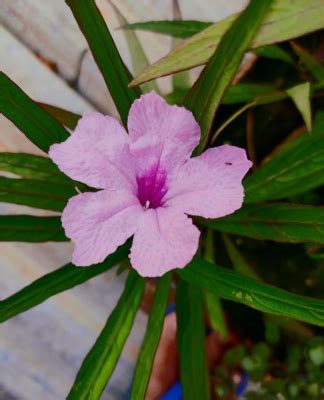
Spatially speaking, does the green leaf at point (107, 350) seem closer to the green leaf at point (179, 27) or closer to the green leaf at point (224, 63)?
the green leaf at point (224, 63)

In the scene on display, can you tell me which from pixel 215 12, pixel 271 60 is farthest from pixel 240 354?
pixel 215 12

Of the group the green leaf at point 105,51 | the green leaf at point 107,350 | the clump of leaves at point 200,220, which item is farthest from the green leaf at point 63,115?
the green leaf at point 107,350

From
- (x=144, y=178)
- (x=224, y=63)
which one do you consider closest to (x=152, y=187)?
(x=144, y=178)

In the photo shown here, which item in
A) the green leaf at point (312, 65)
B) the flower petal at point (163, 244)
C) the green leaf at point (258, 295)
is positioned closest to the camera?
the flower petal at point (163, 244)

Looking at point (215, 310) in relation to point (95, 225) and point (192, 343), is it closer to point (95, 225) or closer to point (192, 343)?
point (192, 343)

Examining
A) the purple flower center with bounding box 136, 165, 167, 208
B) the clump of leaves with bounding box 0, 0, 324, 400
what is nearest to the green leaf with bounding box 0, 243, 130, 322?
the clump of leaves with bounding box 0, 0, 324, 400

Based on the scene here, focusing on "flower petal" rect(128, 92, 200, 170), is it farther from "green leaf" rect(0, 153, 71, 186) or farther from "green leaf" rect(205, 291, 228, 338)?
"green leaf" rect(205, 291, 228, 338)
